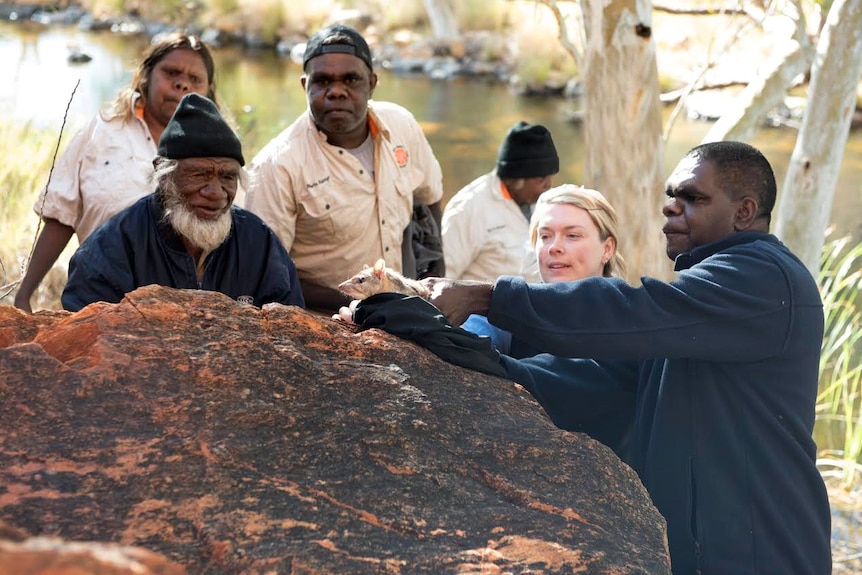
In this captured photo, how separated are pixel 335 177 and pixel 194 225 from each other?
1.20 meters

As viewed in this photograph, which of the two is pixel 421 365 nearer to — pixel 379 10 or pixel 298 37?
pixel 298 37

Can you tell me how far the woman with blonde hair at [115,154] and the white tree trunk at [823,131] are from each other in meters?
3.79

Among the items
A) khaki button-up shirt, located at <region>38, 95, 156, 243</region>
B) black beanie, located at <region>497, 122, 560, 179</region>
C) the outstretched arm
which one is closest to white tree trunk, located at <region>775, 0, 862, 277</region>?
black beanie, located at <region>497, 122, 560, 179</region>

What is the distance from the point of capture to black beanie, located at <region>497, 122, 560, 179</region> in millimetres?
5730

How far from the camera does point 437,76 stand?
24938 mm

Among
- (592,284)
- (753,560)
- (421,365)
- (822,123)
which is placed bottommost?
(753,560)

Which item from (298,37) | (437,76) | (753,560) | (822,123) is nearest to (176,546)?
(753,560)

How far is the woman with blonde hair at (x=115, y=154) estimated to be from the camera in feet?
14.3

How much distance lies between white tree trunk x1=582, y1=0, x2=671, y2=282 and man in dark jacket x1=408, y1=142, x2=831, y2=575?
3.59m

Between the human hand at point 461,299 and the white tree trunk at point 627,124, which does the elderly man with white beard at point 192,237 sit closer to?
the human hand at point 461,299

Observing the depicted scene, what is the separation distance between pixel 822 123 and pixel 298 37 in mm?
23938

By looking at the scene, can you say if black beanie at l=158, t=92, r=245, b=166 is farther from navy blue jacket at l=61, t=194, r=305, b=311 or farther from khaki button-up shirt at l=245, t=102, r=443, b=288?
khaki button-up shirt at l=245, t=102, r=443, b=288

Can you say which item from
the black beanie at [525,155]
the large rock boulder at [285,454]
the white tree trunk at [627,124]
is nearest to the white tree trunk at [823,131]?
the white tree trunk at [627,124]

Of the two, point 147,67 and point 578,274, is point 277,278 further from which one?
point 147,67
